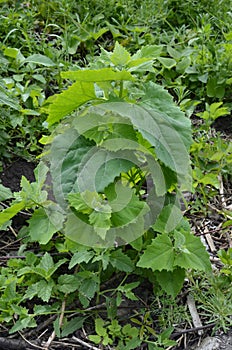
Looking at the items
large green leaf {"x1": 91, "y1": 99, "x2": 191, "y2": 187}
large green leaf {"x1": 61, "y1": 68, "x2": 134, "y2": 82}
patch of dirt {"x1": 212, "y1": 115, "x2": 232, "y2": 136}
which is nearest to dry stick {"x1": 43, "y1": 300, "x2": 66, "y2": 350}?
large green leaf {"x1": 91, "y1": 99, "x2": 191, "y2": 187}

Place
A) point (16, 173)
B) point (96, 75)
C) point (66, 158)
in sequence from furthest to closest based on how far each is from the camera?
1. point (16, 173)
2. point (66, 158)
3. point (96, 75)

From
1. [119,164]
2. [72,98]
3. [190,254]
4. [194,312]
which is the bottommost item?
[194,312]

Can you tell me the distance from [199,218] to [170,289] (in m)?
0.58

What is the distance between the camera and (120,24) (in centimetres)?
344

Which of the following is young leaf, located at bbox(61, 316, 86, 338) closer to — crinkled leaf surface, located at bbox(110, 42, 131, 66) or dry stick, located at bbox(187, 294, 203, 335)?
dry stick, located at bbox(187, 294, 203, 335)

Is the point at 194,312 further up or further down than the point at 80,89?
further down

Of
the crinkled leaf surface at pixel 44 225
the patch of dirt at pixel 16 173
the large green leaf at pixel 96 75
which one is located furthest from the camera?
the patch of dirt at pixel 16 173

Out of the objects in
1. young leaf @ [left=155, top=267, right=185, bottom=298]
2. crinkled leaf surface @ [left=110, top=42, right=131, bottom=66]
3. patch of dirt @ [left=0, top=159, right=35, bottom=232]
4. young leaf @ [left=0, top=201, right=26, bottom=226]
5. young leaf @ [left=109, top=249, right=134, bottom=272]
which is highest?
crinkled leaf surface @ [left=110, top=42, right=131, bottom=66]

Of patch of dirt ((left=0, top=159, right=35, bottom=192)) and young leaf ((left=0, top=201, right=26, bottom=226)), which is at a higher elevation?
young leaf ((left=0, top=201, right=26, bottom=226))

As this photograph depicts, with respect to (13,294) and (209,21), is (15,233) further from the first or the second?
(209,21)

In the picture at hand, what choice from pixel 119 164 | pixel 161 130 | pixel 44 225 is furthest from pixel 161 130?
pixel 44 225

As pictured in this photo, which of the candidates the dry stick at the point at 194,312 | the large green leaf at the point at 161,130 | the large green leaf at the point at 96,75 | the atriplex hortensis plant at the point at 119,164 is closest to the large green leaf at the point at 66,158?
the atriplex hortensis plant at the point at 119,164

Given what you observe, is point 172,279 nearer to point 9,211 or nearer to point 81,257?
point 81,257

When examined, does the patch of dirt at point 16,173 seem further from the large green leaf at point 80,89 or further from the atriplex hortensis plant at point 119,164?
the large green leaf at point 80,89
